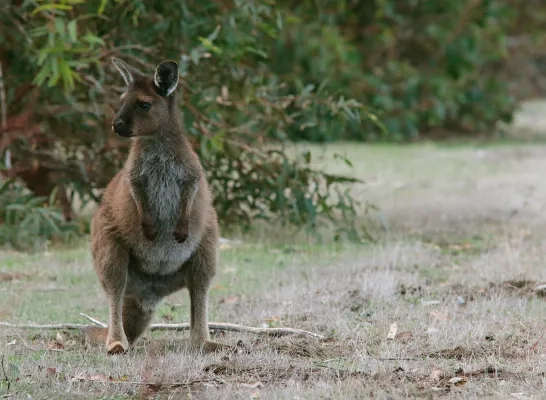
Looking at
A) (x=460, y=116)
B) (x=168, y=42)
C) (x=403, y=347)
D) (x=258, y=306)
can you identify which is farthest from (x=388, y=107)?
(x=403, y=347)

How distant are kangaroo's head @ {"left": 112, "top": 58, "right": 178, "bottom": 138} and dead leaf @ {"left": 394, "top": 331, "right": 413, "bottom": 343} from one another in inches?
63.4

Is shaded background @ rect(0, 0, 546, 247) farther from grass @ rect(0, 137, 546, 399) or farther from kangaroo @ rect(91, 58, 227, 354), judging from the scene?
kangaroo @ rect(91, 58, 227, 354)

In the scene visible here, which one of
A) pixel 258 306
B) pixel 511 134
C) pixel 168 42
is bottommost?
pixel 511 134

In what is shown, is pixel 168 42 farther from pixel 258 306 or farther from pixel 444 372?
pixel 444 372

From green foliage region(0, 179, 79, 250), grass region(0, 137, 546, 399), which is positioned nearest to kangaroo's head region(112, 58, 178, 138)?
grass region(0, 137, 546, 399)

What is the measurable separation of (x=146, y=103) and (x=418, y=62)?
14.2 metres

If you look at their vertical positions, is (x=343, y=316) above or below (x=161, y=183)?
below

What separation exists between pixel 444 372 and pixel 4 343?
2.29 m

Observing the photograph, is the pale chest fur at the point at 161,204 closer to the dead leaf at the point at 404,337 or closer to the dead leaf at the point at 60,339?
the dead leaf at the point at 60,339

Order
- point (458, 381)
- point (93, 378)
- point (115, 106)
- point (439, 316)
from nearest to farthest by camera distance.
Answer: point (458, 381) < point (93, 378) < point (439, 316) < point (115, 106)

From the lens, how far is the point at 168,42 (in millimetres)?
9531

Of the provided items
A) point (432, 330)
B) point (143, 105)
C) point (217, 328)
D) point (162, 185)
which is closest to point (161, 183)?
point (162, 185)

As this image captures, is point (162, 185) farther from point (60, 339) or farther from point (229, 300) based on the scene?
point (229, 300)

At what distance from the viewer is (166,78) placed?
18.5ft
